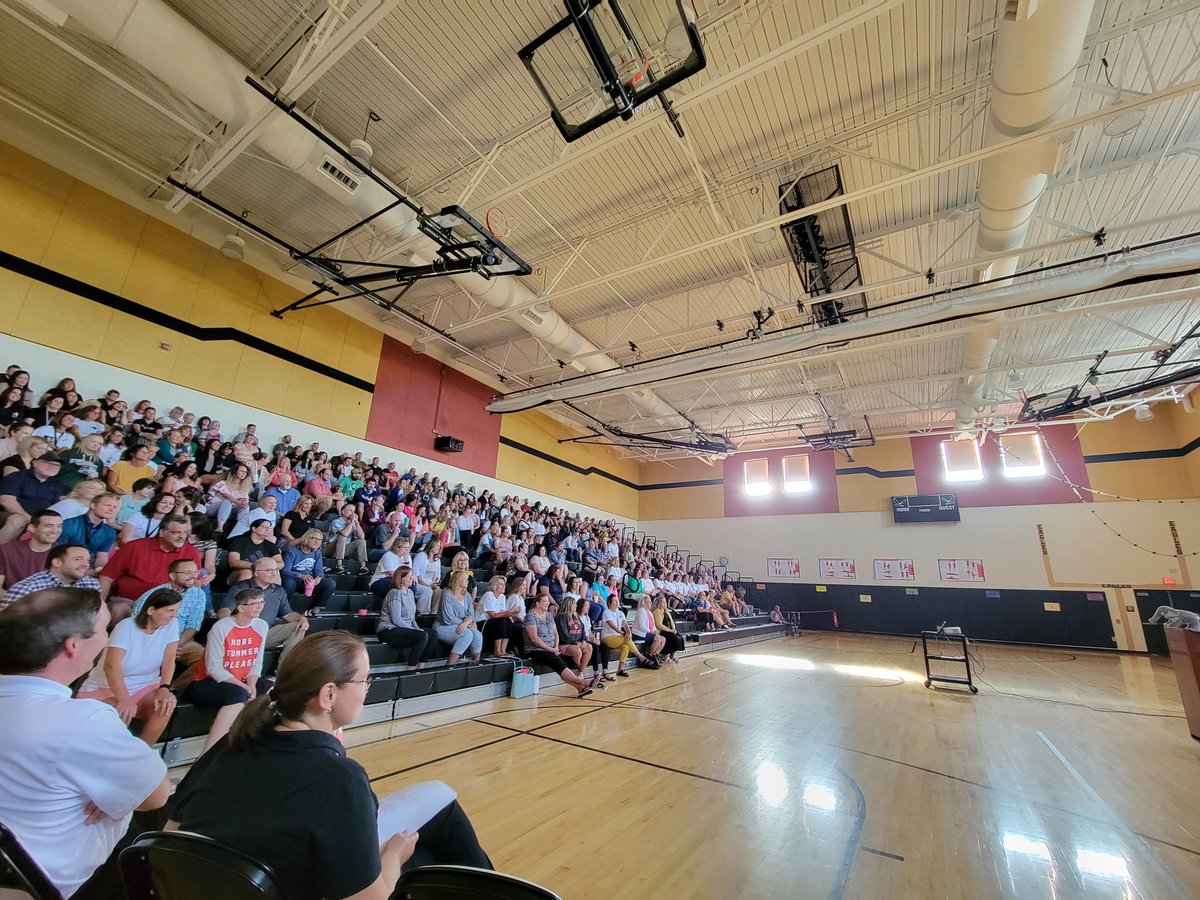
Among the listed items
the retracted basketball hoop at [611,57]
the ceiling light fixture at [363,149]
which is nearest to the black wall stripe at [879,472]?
the retracted basketball hoop at [611,57]

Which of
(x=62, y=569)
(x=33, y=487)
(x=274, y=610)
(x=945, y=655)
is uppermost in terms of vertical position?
(x=33, y=487)

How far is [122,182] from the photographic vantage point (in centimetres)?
641

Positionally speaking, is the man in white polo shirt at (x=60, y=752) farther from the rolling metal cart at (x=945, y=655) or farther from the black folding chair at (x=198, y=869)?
the rolling metal cart at (x=945, y=655)

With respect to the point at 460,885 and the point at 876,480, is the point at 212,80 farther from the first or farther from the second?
the point at 876,480

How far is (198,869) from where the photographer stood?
90 cm

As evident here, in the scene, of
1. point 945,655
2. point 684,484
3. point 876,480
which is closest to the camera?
point 945,655

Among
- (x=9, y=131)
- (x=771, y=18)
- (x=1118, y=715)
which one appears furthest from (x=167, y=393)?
(x=1118, y=715)

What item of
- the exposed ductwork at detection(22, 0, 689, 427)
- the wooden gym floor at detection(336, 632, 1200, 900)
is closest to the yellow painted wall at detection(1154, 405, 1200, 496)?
the wooden gym floor at detection(336, 632, 1200, 900)

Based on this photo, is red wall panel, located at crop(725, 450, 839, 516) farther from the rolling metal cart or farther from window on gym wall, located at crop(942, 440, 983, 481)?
the rolling metal cart

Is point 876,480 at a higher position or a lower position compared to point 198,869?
higher

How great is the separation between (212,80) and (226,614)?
445cm

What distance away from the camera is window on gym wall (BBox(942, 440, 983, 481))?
12.9 metres

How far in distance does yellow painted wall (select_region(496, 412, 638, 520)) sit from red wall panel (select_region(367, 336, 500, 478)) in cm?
58

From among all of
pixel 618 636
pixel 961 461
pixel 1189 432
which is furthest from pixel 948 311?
pixel 1189 432
